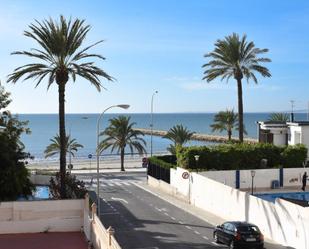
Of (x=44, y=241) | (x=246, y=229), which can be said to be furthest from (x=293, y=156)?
(x=44, y=241)

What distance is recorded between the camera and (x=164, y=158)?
56.3 meters

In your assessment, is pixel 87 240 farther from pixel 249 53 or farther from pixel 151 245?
pixel 249 53

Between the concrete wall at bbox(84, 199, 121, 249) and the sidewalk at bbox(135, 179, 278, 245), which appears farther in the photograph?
the sidewalk at bbox(135, 179, 278, 245)

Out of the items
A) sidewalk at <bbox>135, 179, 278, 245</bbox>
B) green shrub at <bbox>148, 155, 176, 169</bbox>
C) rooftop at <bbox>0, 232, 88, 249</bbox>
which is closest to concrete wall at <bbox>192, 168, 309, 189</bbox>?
sidewalk at <bbox>135, 179, 278, 245</bbox>

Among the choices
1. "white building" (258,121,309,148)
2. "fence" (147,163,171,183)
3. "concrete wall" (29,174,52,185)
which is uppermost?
"white building" (258,121,309,148)

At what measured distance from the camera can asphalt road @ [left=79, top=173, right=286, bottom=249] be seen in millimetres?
25219

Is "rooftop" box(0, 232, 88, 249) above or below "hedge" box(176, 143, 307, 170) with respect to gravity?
below

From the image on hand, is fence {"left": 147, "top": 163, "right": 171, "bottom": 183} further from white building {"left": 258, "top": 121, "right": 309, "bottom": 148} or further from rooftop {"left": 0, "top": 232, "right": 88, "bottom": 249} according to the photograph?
rooftop {"left": 0, "top": 232, "right": 88, "bottom": 249}

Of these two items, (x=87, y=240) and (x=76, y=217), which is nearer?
(x=87, y=240)

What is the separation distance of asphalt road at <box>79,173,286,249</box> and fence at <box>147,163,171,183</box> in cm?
278

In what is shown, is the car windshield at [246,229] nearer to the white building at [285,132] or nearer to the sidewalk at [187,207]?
the sidewalk at [187,207]

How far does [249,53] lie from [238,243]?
33.0 metres

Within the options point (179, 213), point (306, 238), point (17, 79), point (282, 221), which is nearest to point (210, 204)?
point (179, 213)

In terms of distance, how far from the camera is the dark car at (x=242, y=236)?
76.5 ft
